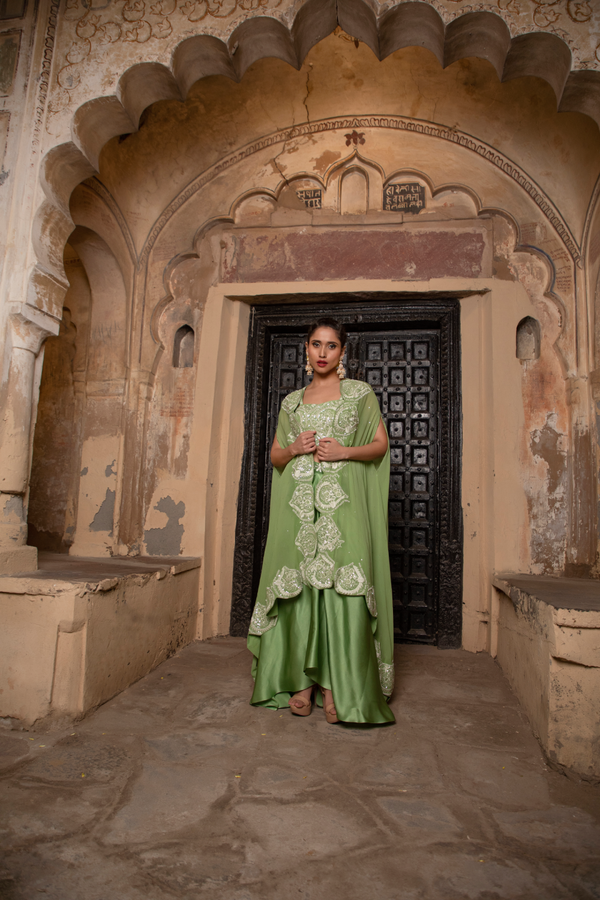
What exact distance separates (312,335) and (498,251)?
7.01ft

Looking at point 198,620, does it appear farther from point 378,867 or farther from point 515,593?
point 378,867

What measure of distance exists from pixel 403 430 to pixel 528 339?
3.83ft

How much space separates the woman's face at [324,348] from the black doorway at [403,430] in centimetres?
154

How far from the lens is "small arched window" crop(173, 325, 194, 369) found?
467 cm

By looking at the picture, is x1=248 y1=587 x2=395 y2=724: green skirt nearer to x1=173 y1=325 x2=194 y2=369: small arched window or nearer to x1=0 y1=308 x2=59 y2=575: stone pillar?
x1=0 y1=308 x2=59 y2=575: stone pillar

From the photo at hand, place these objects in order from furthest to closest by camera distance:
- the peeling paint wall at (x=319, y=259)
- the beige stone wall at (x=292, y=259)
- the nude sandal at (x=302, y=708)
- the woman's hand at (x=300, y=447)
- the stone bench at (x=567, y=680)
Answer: the peeling paint wall at (x=319, y=259) < the beige stone wall at (x=292, y=259) < the woman's hand at (x=300, y=447) < the nude sandal at (x=302, y=708) < the stone bench at (x=567, y=680)

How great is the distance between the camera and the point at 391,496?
14.5ft

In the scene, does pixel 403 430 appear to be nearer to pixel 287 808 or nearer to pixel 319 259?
pixel 319 259

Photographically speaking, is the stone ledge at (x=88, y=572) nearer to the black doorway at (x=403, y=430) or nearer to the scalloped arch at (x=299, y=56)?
the black doorway at (x=403, y=430)

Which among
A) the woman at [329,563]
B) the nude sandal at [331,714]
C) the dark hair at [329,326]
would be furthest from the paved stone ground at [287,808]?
the dark hair at [329,326]

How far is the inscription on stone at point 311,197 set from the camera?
4597mm

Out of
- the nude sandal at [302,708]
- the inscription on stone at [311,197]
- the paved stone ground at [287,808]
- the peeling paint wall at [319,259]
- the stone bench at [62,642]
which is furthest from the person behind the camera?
the inscription on stone at [311,197]

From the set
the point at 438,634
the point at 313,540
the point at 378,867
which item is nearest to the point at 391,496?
the point at 438,634

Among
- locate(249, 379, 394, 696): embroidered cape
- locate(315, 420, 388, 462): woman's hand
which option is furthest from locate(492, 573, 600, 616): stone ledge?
locate(315, 420, 388, 462): woman's hand
